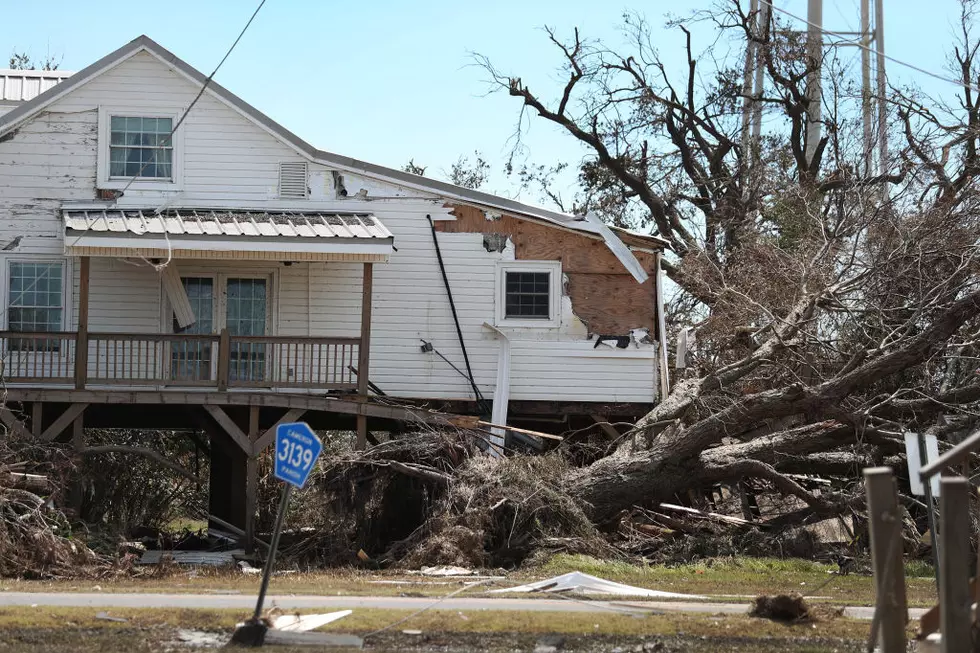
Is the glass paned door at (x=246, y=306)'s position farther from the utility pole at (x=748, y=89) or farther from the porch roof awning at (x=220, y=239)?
the utility pole at (x=748, y=89)

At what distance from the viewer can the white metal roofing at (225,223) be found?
1900cm

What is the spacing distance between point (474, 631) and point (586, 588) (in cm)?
319

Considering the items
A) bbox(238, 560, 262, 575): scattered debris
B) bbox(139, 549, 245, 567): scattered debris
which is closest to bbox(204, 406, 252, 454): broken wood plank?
bbox(139, 549, 245, 567): scattered debris

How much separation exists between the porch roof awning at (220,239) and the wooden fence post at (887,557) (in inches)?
444

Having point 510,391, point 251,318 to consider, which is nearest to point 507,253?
point 510,391

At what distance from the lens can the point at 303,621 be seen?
11.0m

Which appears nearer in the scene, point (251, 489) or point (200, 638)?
point (200, 638)

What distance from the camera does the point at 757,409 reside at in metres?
18.5

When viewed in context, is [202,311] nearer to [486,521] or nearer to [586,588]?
[486,521]

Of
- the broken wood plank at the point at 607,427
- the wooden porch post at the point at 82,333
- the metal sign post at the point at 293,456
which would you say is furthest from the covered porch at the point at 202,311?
the metal sign post at the point at 293,456

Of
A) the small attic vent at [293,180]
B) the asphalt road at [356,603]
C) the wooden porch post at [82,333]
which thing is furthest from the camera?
the small attic vent at [293,180]

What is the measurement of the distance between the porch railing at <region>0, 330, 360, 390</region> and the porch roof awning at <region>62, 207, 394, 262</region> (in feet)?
4.09

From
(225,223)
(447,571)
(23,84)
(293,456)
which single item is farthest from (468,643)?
(23,84)

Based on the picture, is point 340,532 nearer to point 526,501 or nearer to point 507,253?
point 526,501
